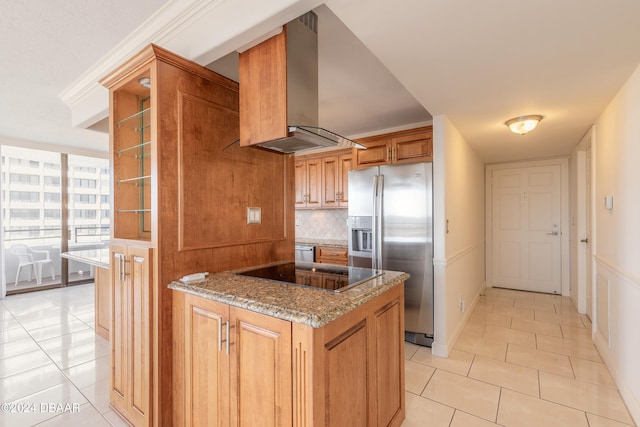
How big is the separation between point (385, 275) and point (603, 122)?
8.76 feet

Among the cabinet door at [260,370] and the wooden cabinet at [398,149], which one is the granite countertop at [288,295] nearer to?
the cabinet door at [260,370]

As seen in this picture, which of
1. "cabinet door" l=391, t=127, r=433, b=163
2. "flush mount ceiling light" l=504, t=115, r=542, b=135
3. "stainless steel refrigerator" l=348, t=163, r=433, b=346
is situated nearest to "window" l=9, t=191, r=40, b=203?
"stainless steel refrigerator" l=348, t=163, r=433, b=346

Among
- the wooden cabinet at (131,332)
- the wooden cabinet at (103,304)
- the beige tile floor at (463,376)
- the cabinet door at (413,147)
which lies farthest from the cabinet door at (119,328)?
the cabinet door at (413,147)

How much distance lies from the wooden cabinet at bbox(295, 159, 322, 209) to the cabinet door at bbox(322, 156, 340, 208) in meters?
0.07

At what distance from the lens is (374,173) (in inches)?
133

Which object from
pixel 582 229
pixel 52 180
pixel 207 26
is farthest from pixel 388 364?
pixel 52 180

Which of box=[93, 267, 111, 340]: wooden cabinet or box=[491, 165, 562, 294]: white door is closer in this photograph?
box=[93, 267, 111, 340]: wooden cabinet

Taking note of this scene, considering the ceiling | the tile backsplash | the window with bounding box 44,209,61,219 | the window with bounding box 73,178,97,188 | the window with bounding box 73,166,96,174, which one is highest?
the ceiling

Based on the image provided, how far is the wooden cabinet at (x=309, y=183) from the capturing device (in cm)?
448

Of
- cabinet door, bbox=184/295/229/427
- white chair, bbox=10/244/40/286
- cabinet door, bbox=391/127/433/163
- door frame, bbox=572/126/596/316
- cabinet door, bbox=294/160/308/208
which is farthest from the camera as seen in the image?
white chair, bbox=10/244/40/286

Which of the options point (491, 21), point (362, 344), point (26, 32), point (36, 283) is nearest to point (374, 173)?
point (491, 21)

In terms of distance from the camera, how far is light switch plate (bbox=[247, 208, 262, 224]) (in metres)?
2.13

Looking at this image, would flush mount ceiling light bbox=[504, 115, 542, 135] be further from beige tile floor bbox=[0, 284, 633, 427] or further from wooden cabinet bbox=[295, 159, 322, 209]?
wooden cabinet bbox=[295, 159, 322, 209]

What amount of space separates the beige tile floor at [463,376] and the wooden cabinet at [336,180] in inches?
82.0
